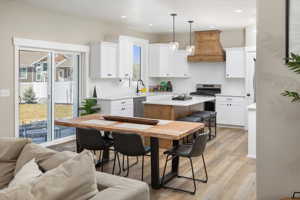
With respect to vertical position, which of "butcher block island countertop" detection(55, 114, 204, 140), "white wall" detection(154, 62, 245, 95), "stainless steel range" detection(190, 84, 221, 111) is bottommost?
"butcher block island countertop" detection(55, 114, 204, 140)

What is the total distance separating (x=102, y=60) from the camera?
6.59 metres

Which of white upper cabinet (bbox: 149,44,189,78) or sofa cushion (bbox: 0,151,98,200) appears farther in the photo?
white upper cabinet (bbox: 149,44,189,78)

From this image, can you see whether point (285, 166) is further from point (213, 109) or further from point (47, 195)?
point (213, 109)

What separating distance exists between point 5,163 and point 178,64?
6702 mm

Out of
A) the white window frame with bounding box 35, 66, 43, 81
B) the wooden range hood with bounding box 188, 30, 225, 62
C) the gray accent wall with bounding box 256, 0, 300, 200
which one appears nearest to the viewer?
the gray accent wall with bounding box 256, 0, 300, 200

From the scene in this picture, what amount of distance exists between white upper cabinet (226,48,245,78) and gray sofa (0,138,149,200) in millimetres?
6498

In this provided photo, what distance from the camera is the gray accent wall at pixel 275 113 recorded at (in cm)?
224

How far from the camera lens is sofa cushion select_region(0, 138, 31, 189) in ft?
8.13

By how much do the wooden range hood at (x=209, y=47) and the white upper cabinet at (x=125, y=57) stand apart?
2072mm

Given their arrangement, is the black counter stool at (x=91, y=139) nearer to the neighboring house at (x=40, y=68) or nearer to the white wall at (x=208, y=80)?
the neighboring house at (x=40, y=68)

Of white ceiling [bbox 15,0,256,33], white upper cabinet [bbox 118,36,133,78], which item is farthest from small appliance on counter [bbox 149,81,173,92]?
white ceiling [bbox 15,0,256,33]

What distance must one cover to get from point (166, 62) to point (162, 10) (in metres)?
2.93

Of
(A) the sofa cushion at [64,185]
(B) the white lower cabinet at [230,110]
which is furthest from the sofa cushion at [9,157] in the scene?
(B) the white lower cabinet at [230,110]

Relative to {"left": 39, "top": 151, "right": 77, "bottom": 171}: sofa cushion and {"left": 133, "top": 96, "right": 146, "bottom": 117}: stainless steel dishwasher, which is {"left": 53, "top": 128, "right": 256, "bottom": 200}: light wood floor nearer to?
{"left": 39, "top": 151, "right": 77, "bottom": 171}: sofa cushion
